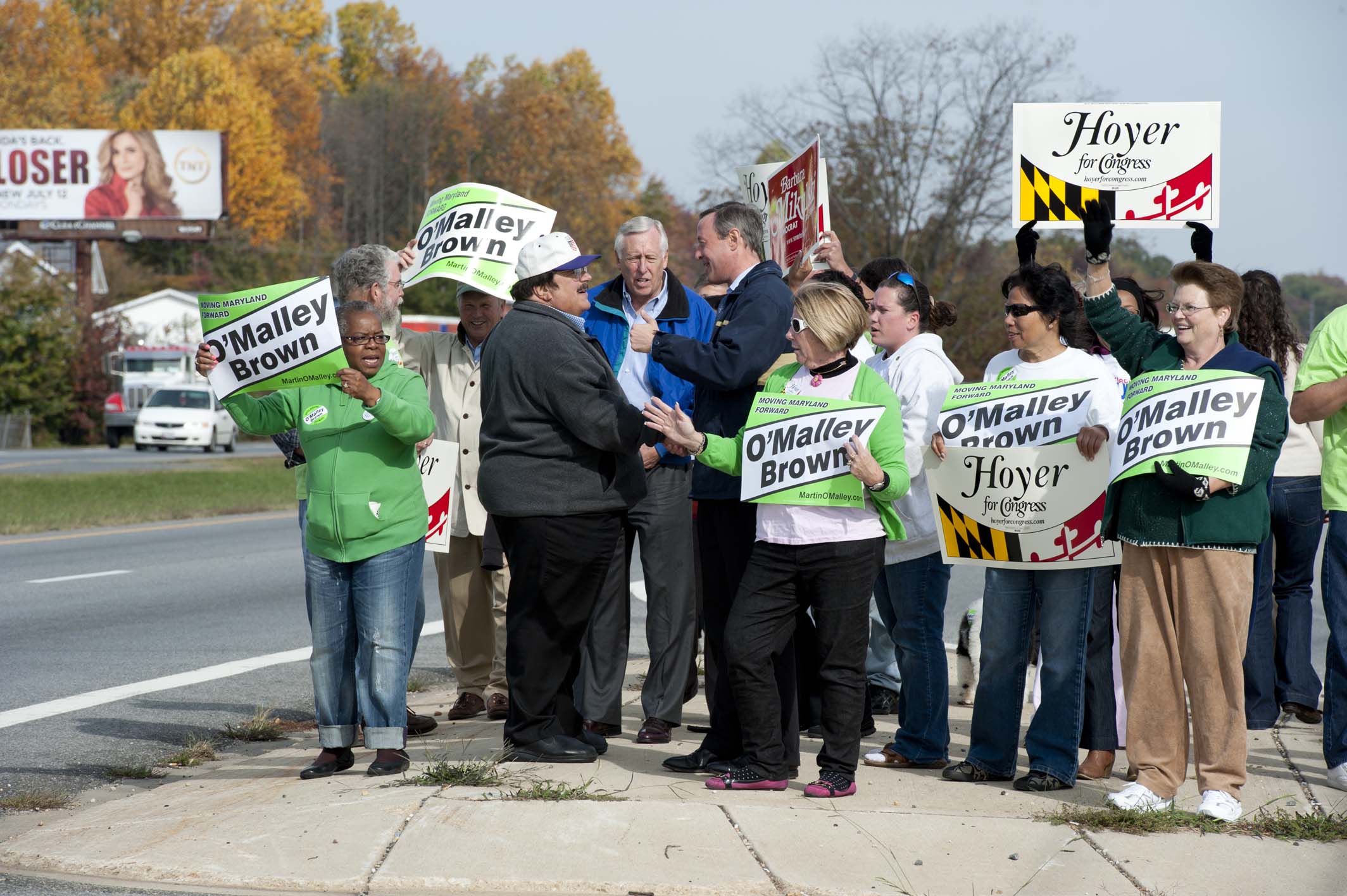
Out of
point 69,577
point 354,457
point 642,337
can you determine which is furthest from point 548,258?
point 69,577

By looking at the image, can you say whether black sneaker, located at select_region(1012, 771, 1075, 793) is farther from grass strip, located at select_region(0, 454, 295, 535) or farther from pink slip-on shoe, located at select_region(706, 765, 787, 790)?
grass strip, located at select_region(0, 454, 295, 535)

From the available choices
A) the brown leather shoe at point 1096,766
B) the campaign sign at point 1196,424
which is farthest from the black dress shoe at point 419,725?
the campaign sign at point 1196,424

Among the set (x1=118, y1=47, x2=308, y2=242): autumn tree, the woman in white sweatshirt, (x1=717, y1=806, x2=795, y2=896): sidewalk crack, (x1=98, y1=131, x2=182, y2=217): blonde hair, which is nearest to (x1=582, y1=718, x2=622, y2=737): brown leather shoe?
the woman in white sweatshirt

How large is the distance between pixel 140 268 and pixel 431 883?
84.3m

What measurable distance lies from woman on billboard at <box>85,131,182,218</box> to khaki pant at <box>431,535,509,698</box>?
5508 cm

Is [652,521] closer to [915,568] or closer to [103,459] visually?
[915,568]

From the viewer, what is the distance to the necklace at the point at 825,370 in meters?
5.75

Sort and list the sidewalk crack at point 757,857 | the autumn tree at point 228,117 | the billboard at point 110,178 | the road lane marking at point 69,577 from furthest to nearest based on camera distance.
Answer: the autumn tree at point 228,117 < the billboard at point 110,178 < the road lane marking at point 69,577 < the sidewalk crack at point 757,857

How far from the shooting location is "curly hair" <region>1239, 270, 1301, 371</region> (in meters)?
6.67

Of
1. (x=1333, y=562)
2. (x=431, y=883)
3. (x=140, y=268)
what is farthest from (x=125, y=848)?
(x=140, y=268)

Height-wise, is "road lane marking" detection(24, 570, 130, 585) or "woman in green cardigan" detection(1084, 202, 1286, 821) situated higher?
"woman in green cardigan" detection(1084, 202, 1286, 821)

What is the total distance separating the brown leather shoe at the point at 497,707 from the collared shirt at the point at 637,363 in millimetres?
1762

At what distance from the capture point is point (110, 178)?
57969mm

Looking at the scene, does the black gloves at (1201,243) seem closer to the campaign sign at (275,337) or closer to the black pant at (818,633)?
the black pant at (818,633)
